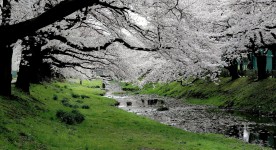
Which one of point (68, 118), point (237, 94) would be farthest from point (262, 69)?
point (68, 118)

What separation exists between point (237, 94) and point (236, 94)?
377mm

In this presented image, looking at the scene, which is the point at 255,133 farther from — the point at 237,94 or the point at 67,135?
the point at 237,94

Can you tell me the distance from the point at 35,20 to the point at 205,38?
442 inches

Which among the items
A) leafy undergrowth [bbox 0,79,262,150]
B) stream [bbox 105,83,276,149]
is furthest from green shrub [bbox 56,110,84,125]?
stream [bbox 105,83,276,149]

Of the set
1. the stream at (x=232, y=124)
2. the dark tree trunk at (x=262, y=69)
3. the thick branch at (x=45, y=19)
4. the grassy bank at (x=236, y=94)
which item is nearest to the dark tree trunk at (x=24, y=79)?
the grassy bank at (x=236, y=94)

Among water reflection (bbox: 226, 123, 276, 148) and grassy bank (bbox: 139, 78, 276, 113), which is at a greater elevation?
grassy bank (bbox: 139, 78, 276, 113)

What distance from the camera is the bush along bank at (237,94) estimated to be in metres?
37.5

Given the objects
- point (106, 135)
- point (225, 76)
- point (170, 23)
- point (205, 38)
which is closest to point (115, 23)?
point (170, 23)

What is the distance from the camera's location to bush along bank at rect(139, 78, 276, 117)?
3747 cm

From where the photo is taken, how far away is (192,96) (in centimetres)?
5916

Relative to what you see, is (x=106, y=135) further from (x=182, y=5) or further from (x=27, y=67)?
(x=27, y=67)

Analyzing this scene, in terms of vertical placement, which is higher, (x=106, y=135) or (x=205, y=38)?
(x=205, y=38)

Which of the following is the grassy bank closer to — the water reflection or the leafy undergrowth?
the water reflection

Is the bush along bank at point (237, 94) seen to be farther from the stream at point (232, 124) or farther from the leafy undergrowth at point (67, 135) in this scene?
the leafy undergrowth at point (67, 135)
